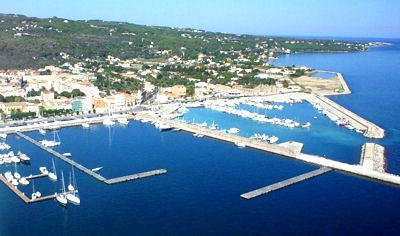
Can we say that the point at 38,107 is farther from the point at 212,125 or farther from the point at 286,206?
the point at 286,206

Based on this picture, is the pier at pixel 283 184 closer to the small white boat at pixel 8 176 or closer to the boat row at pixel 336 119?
the boat row at pixel 336 119

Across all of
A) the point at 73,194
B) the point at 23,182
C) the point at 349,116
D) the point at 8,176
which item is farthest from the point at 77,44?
the point at 73,194

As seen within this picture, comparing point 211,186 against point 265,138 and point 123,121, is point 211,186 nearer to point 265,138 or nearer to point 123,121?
point 265,138

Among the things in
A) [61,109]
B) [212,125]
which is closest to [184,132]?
[212,125]

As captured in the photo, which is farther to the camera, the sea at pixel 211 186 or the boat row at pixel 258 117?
the boat row at pixel 258 117

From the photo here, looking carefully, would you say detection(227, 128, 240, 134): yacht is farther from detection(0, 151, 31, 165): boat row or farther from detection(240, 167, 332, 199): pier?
detection(0, 151, 31, 165): boat row

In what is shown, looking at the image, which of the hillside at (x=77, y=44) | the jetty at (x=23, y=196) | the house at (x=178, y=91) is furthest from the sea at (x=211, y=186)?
the hillside at (x=77, y=44)

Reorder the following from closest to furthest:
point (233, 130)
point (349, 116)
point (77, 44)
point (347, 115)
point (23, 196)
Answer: point (23, 196) → point (233, 130) → point (349, 116) → point (347, 115) → point (77, 44)

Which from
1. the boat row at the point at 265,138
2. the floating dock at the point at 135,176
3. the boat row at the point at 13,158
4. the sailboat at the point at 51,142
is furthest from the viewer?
the boat row at the point at 265,138
